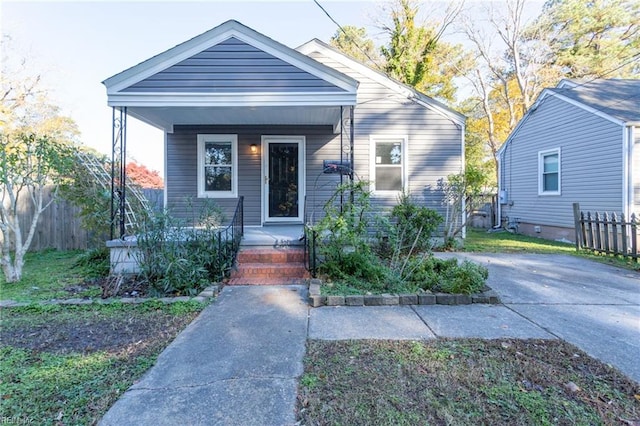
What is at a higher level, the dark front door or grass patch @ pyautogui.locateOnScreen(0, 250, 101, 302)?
the dark front door

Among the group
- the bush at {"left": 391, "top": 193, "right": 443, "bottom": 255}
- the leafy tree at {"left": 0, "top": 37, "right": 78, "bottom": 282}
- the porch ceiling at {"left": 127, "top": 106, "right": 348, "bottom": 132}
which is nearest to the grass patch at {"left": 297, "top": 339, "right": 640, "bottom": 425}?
the bush at {"left": 391, "top": 193, "right": 443, "bottom": 255}

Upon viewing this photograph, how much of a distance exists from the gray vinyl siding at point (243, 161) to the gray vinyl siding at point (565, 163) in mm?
7397

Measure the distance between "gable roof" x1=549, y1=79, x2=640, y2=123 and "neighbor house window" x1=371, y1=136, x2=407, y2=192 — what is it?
19.1 ft

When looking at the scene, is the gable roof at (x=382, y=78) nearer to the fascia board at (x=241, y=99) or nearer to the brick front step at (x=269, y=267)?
the fascia board at (x=241, y=99)

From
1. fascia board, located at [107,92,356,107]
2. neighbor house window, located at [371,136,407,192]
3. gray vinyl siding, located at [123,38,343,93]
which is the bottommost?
neighbor house window, located at [371,136,407,192]

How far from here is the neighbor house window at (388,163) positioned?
7.75 metres

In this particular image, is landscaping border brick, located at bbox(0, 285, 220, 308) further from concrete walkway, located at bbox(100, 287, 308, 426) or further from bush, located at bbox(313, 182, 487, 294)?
bush, located at bbox(313, 182, 487, 294)

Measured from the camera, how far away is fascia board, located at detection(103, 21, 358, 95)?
17.0ft

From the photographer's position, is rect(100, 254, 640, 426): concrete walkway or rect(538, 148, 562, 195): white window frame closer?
rect(100, 254, 640, 426): concrete walkway

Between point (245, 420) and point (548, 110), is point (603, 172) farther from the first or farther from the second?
point (245, 420)

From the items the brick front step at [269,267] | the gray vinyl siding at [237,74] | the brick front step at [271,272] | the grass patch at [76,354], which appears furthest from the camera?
the gray vinyl siding at [237,74]

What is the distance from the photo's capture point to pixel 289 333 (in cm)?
298

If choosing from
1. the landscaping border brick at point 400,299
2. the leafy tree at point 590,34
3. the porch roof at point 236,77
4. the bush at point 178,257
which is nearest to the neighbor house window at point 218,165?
the porch roof at point 236,77

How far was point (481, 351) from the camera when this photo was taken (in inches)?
101
